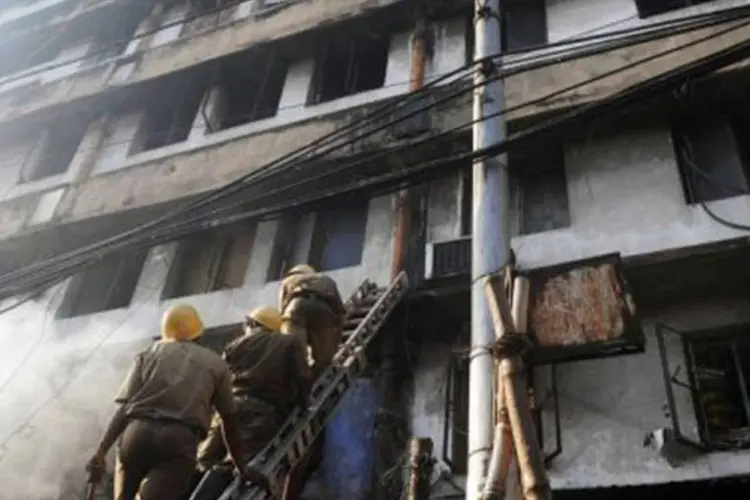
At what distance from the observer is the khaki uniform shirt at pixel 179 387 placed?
512cm

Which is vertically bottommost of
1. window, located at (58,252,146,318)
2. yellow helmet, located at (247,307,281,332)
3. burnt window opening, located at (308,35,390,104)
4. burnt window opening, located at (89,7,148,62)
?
yellow helmet, located at (247,307,281,332)

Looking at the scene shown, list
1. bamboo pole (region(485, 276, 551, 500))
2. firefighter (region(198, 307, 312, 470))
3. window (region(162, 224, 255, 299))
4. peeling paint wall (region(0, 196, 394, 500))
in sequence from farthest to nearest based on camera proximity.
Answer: window (region(162, 224, 255, 299))
peeling paint wall (region(0, 196, 394, 500))
firefighter (region(198, 307, 312, 470))
bamboo pole (region(485, 276, 551, 500))

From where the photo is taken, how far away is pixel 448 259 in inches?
361

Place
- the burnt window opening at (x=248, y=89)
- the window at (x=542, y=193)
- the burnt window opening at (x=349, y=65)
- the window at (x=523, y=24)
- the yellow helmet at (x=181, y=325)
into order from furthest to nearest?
1. the burnt window opening at (x=248, y=89)
2. the burnt window opening at (x=349, y=65)
3. the window at (x=523, y=24)
4. the window at (x=542, y=193)
5. the yellow helmet at (x=181, y=325)

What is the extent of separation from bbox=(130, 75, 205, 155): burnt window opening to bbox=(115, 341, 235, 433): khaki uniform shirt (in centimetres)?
900

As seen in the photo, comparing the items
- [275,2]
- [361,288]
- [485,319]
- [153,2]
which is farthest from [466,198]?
[153,2]

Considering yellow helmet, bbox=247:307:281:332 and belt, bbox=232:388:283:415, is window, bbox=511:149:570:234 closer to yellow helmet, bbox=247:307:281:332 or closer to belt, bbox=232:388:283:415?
yellow helmet, bbox=247:307:281:332

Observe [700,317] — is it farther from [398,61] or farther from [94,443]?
[94,443]

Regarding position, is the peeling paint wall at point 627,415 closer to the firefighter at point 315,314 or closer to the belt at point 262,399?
the firefighter at point 315,314

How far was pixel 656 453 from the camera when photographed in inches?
280

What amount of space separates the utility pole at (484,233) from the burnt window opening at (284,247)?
4788 millimetres

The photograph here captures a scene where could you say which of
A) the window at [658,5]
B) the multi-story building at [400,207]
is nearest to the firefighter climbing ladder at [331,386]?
the multi-story building at [400,207]

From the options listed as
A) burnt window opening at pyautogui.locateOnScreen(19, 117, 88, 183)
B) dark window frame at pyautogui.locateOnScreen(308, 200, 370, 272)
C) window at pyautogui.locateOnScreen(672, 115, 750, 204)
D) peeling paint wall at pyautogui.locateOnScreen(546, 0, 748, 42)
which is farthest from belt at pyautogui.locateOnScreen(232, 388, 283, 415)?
burnt window opening at pyautogui.locateOnScreen(19, 117, 88, 183)

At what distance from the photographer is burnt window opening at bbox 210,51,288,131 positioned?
13406 millimetres
